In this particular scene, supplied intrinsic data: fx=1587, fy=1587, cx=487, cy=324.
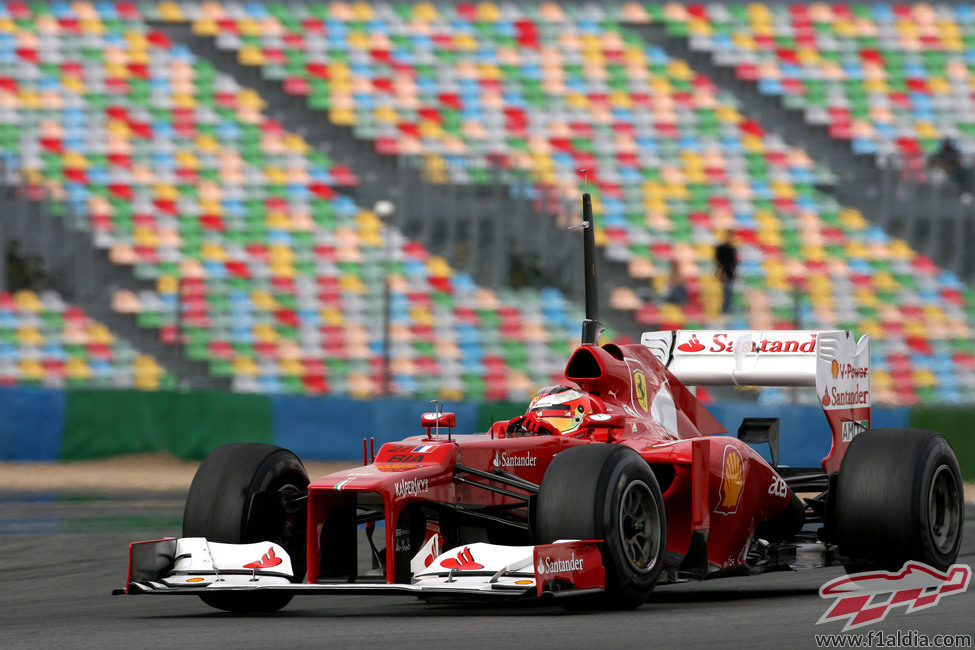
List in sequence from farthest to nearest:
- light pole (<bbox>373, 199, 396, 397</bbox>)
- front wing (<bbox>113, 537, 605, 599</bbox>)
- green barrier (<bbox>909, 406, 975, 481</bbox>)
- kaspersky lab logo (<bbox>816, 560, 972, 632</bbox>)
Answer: light pole (<bbox>373, 199, 396, 397</bbox>) → green barrier (<bbox>909, 406, 975, 481</bbox>) → kaspersky lab logo (<bbox>816, 560, 972, 632</bbox>) → front wing (<bbox>113, 537, 605, 599</bbox>)

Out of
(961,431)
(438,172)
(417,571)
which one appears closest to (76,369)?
(438,172)

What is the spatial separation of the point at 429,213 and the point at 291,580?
13.1 meters

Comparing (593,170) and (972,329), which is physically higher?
(593,170)

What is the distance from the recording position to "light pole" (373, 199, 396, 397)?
19422 millimetres

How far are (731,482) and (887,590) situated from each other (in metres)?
0.98

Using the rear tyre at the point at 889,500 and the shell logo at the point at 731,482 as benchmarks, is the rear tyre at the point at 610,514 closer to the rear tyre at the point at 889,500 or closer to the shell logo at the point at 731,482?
the shell logo at the point at 731,482

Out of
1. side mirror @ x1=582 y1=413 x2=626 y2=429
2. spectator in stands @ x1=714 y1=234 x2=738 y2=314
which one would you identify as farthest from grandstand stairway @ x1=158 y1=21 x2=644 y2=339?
side mirror @ x1=582 y1=413 x2=626 y2=429

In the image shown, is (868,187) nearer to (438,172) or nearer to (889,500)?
(438,172)

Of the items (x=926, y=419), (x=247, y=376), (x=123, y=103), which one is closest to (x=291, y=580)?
(x=926, y=419)

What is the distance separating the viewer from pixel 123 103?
856 inches

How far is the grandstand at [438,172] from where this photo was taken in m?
19.6

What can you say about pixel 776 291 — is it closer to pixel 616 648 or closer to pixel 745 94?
pixel 745 94

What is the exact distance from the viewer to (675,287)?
66.0ft

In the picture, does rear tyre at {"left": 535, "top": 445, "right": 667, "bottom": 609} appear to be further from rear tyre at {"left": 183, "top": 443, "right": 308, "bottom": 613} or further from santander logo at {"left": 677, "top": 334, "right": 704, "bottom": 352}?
santander logo at {"left": 677, "top": 334, "right": 704, "bottom": 352}
